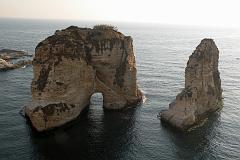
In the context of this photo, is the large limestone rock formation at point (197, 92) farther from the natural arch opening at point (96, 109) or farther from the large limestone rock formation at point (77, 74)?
the natural arch opening at point (96, 109)

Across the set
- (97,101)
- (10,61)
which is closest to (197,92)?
(97,101)

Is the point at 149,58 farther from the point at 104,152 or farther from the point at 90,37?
the point at 104,152

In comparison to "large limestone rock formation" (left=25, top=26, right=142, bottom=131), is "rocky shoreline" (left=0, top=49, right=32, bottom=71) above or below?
below

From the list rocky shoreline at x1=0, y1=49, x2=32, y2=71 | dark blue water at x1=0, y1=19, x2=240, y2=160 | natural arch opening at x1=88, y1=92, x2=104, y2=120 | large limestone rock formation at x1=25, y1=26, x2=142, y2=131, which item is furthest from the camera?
rocky shoreline at x1=0, y1=49, x2=32, y2=71

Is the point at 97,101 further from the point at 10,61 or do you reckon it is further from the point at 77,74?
the point at 10,61

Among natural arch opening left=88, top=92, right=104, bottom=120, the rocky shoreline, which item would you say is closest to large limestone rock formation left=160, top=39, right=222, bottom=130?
natural arch opening left=88, top=92, right=104, bottom=120

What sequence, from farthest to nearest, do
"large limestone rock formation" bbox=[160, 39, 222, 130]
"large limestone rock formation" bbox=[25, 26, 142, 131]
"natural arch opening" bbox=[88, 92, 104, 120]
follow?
"natural arch opening" bbox=[88, 92, 104, 120] → "large limestone rock formation" bbox=[160, 39, 222, 130] → "large limestone rock formation" bbox=[25, 26, 142, 131]

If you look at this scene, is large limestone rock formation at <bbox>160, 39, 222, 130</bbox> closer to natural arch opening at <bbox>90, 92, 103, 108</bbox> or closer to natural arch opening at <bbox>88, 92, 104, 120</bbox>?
natural arch opening at <bbox>88, 92, 104, 120</bbox>

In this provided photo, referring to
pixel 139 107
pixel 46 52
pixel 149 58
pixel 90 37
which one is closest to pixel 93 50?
pixel 90 37
